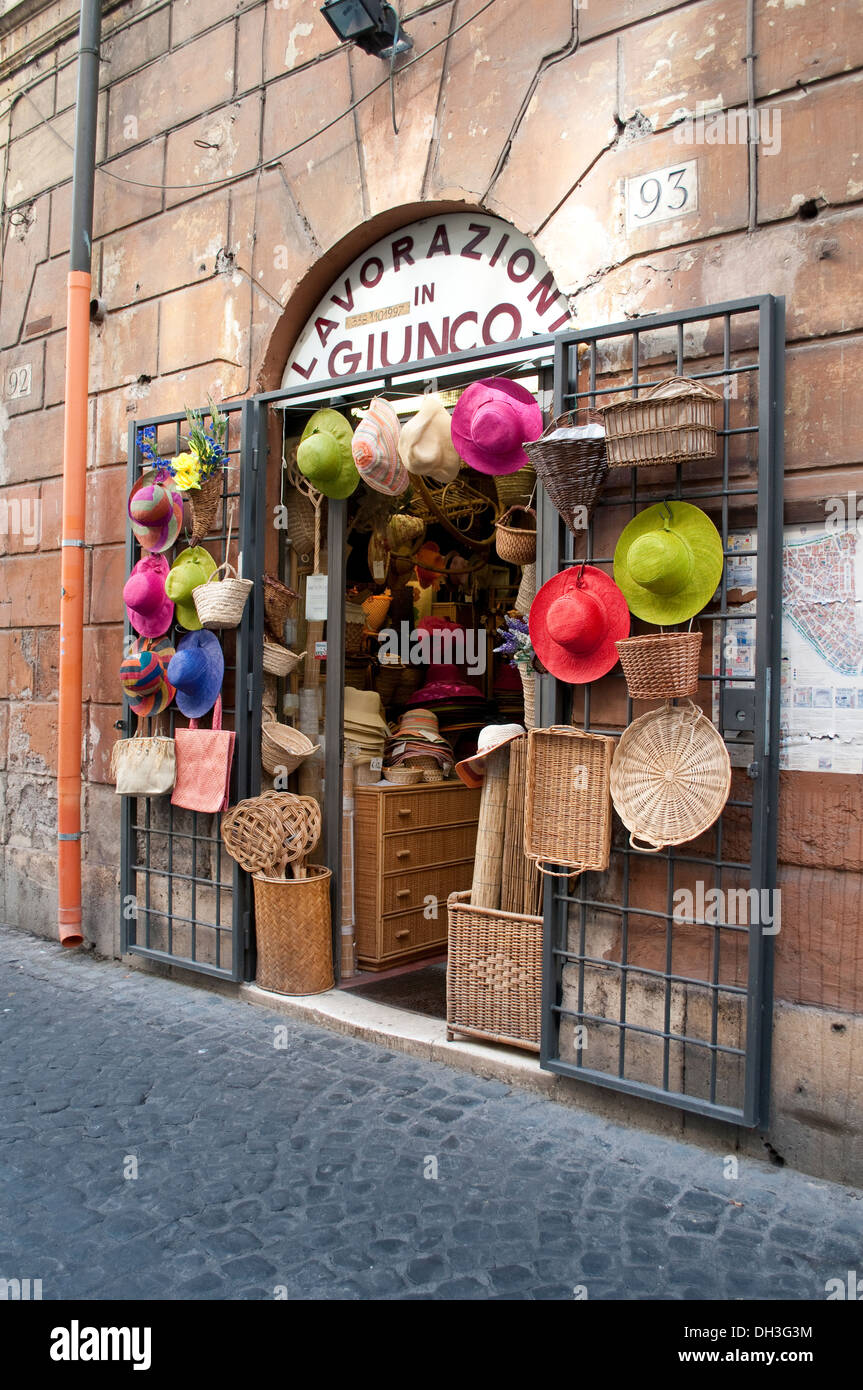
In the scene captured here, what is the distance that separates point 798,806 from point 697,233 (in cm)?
210

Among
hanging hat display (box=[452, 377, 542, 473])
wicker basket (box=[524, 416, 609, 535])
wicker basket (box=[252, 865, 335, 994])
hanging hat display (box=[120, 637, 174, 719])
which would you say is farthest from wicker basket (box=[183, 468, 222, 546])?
wicker basket (box=[524, 416, 609, 535])

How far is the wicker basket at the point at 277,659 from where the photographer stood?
17.8ft

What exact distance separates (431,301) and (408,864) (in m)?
2.93

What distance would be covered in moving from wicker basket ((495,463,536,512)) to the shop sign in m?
0.56

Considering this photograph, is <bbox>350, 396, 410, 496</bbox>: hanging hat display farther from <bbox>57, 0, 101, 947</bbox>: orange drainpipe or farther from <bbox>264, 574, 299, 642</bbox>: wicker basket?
<bbox>57, 0, 101, 947</bbox>: orange drainpipe

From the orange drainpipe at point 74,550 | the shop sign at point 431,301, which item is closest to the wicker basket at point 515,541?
the shop sign at point 431,301

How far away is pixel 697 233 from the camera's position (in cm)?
384

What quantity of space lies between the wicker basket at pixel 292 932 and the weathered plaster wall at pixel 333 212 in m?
1.45

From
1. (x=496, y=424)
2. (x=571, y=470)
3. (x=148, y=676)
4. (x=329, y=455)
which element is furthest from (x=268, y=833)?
(x=571, y=470)

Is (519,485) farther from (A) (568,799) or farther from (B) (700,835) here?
(B) (700,835)

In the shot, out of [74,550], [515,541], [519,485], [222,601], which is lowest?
[222,601]

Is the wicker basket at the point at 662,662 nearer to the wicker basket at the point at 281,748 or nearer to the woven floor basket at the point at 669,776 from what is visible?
the woven floor basket at the point at 669,776

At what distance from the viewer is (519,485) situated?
465cm
